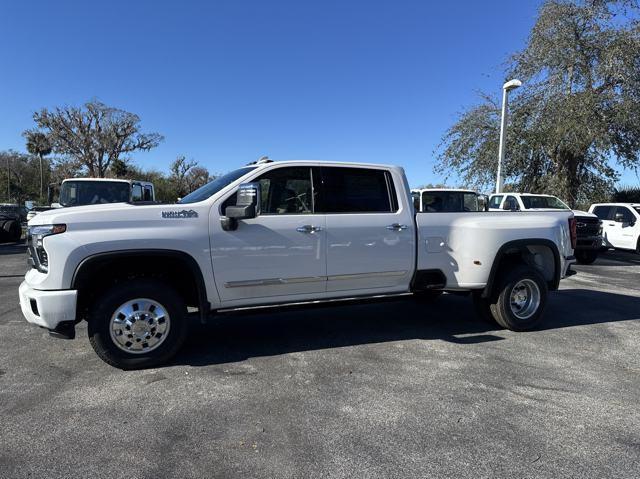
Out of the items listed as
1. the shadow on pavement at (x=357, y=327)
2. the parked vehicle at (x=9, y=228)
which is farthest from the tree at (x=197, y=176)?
the shadow on pavement at (x=357, y=327)

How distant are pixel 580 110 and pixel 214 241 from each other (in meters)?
19.2

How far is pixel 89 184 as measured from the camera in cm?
1395

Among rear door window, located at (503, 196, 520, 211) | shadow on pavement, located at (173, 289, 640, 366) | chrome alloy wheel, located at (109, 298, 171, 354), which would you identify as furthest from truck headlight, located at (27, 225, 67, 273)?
rear door window, located at (503, 196, 520, 211)

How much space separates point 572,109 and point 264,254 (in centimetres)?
1882

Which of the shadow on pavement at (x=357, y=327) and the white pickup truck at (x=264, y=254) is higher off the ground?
the white pickup truck at (x=264, y=254)

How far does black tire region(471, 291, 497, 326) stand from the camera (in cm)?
599

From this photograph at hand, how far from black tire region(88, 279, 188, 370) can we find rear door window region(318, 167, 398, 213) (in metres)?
1.77

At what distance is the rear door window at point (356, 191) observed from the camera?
511 centimetres

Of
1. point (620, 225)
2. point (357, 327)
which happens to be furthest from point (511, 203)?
A: point (357, 327)

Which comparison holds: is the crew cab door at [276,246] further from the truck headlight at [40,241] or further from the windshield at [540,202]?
the windshield at [540,202]

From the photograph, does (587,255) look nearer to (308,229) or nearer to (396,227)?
(396,227)

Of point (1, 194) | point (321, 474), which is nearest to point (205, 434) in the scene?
point (321, 474)

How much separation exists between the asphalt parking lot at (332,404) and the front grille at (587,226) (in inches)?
335

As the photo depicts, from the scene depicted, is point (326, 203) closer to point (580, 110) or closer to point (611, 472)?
point (611, 472)
